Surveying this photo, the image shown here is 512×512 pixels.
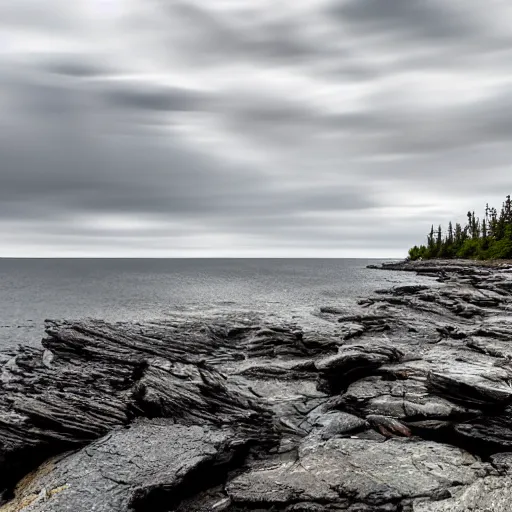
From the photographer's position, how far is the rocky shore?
11.3 m

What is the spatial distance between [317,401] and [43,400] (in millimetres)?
11699

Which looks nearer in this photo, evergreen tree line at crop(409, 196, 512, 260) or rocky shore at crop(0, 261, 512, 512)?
rocky shore at crop(0, 261, 512, 512)

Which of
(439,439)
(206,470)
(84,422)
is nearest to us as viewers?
(206,470)

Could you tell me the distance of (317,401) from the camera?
19141 mm

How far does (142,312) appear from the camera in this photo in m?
63.4

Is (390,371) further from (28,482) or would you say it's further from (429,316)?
(429,316)

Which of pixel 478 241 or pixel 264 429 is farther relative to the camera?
pixel 478 241

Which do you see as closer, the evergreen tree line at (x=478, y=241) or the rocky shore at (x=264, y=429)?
the rocky shore at (x=264, y=429)

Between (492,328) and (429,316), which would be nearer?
(492,328)

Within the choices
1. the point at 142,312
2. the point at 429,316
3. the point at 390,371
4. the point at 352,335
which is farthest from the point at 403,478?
the point at 142,312

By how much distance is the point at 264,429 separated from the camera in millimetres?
16344

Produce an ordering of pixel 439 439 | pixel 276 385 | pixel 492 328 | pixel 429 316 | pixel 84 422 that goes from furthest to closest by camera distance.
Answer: pixel 429 316, pixel 492 328, pixel 276 385, pixel 84 422, pixel 439 439

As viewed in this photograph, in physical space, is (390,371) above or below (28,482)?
above

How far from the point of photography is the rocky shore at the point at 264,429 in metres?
11.3
